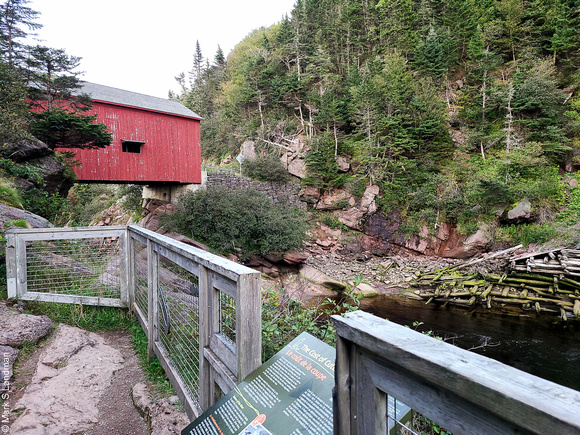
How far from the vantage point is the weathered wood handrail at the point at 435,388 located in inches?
20.4

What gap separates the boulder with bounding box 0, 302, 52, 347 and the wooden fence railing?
0.52 meters

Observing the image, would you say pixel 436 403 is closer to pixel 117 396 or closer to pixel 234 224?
pixel 117 396

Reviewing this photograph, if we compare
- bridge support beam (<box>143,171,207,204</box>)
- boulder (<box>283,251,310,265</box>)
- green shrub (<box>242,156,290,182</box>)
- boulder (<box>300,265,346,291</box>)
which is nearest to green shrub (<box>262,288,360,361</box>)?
boulder (<box>300,265,346,291</box>)

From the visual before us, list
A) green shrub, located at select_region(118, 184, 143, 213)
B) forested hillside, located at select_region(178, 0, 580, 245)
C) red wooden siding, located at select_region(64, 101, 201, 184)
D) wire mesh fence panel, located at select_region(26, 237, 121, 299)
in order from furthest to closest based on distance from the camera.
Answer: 1. green shrub, located at select_region(118, 184, 143, 213)
2. forested hillside, located at select_region(178, 0, 580, 245)
3. red wooden siding, located at select_region(64, 101, 201, 184)
4. wire mesh fence panel, located at select_region(26, 237, 121, 299)

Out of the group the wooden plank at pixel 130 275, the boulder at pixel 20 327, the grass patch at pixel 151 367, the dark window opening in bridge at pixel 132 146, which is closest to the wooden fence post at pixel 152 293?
the grass patch at pixel 151 367

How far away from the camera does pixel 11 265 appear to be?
13.3 ft

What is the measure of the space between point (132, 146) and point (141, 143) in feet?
2.23

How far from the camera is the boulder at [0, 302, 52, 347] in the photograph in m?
3.24

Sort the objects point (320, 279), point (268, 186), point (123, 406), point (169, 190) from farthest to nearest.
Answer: point (268, 186)
point (169, 190)
point (320, 279)
point (123, 406)

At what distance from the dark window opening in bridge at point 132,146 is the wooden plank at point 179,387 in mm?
13646

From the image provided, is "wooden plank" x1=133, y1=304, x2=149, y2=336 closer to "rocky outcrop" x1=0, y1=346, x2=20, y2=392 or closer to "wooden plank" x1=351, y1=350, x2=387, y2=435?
"rocky outcrop" x1=0, y1=346, x2=20, y2=392

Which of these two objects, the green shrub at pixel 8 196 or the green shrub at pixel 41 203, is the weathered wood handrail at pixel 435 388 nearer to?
the green shrub at pixel 8 196

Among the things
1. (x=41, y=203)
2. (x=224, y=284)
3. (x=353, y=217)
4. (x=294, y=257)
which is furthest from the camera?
(x=353, y=217)

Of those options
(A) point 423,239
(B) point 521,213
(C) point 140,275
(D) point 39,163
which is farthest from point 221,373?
(B) point 521,213
